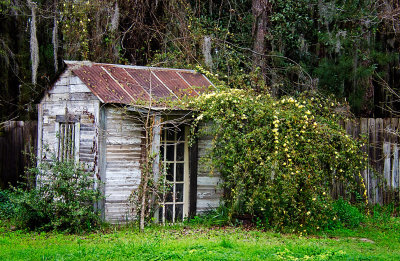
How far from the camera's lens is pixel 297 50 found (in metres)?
16.1

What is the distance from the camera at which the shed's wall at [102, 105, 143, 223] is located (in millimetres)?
9438

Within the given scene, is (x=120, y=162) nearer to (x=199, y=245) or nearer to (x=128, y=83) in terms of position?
(x=128, y=83)

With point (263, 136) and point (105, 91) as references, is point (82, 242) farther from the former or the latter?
point (263, 136)

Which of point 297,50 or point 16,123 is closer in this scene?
point 16,123

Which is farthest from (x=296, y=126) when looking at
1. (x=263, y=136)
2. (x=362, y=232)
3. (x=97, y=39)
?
A: (x=97, y=39)

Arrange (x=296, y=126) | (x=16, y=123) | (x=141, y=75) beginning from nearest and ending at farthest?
(x=296, y=126), (x=141, y=75), (x=16, y=123)

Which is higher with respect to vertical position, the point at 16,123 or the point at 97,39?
the point at 97,39

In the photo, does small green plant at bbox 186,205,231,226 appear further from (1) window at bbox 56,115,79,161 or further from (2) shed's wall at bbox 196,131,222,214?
(1) window at bbox 56,115,79,161

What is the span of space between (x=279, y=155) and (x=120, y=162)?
3.05 metres

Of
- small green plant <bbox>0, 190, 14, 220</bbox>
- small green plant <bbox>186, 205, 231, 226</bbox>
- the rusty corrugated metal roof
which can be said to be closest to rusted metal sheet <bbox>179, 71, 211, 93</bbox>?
the rusty corrugated metal roof

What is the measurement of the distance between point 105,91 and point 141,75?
4.52 ft

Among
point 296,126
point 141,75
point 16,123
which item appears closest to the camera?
point 296,126

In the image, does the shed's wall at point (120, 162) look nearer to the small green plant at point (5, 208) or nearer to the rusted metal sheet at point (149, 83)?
the rusted metal sheet at point (149, 83)

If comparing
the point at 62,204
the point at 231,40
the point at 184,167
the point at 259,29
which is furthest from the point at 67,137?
the point at 231,40
